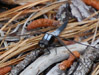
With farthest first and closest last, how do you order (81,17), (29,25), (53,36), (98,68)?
(81,17)
(29,25)
(53,36)
(98,68)

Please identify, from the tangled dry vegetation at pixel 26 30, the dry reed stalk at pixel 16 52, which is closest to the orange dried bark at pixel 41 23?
the tangled dry vegetation at pixel 26 30

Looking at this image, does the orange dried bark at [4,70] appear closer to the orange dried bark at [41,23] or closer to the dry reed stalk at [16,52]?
the dry reed stalk at [16,52]

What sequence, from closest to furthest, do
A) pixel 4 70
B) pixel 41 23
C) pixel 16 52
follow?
pixel 4 70, pixel 16 52, pixel 41 23

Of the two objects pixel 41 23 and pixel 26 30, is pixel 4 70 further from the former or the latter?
pixel 41 23

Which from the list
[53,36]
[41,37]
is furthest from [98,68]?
[41,37]

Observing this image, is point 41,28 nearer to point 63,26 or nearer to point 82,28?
point 63,26

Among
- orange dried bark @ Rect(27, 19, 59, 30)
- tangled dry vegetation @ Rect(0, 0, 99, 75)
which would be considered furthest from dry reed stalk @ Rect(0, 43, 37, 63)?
orange dried bark @ Rect(27, 19, 59, 30)

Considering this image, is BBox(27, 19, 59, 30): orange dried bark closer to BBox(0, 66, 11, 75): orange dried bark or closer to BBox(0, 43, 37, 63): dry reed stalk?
BBox(0, 43, 37, 63): dry reed stalk

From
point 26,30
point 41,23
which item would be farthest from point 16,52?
point 41,23

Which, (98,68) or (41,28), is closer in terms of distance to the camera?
(98,68)
